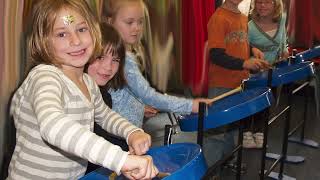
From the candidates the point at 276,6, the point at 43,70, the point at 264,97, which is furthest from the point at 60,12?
the point at 276,6

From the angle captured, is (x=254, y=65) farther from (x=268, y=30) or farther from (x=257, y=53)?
(x=268, y=30)

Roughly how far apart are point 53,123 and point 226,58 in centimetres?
122

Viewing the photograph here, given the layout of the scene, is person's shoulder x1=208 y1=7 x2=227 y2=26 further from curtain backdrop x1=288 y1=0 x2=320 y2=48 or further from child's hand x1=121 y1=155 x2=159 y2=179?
curtain backdrop x1=288 y1=0 x2=320 y2=48

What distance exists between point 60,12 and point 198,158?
428mm

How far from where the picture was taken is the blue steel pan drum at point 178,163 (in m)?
0.69

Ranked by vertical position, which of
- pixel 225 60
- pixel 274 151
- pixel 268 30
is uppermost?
pixel 268 30

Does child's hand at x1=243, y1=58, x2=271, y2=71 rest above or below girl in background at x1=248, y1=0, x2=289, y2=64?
below

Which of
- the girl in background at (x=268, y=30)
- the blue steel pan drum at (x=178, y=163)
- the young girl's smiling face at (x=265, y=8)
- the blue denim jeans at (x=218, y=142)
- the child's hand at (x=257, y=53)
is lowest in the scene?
the blue denim jeans at (x=218, y=142)

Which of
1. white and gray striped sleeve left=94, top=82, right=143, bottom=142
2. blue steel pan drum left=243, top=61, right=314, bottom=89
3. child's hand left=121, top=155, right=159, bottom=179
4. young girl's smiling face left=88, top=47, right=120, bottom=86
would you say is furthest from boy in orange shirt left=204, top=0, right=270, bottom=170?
child's hand left=121, top=155, right=159, bottom=179

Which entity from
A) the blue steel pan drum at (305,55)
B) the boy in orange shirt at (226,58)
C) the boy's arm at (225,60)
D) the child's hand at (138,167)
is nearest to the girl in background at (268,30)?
the blue steel pan drum at (305,55)

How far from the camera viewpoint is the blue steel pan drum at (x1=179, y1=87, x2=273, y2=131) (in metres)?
1.08

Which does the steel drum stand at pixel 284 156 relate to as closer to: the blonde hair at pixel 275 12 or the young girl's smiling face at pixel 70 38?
the blonde hair at pixel 275 12

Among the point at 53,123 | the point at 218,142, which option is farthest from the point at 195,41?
the point at 53,123

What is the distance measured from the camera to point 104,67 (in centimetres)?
117
